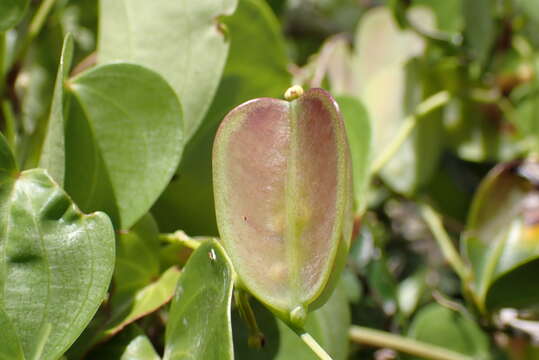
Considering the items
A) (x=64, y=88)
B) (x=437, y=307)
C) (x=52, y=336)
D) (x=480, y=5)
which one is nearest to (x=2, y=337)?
(x=52, y=336)

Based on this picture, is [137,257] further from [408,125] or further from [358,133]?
[408,125]

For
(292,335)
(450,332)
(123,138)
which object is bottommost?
(450,332)

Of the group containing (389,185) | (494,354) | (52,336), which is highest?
(52,336)

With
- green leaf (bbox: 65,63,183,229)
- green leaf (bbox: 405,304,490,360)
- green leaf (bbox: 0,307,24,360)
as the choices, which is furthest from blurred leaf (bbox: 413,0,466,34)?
green leaf (bbox: 0,307,24,360)

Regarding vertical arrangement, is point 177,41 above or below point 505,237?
above

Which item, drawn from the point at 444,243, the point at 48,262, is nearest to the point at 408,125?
the point at 444,243

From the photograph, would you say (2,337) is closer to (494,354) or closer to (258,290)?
(258,290)

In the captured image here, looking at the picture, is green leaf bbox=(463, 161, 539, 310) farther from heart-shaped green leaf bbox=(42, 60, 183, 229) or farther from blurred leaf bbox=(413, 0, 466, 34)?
heart-shaped green leaf bbox=(42, 60, 183, 229)
